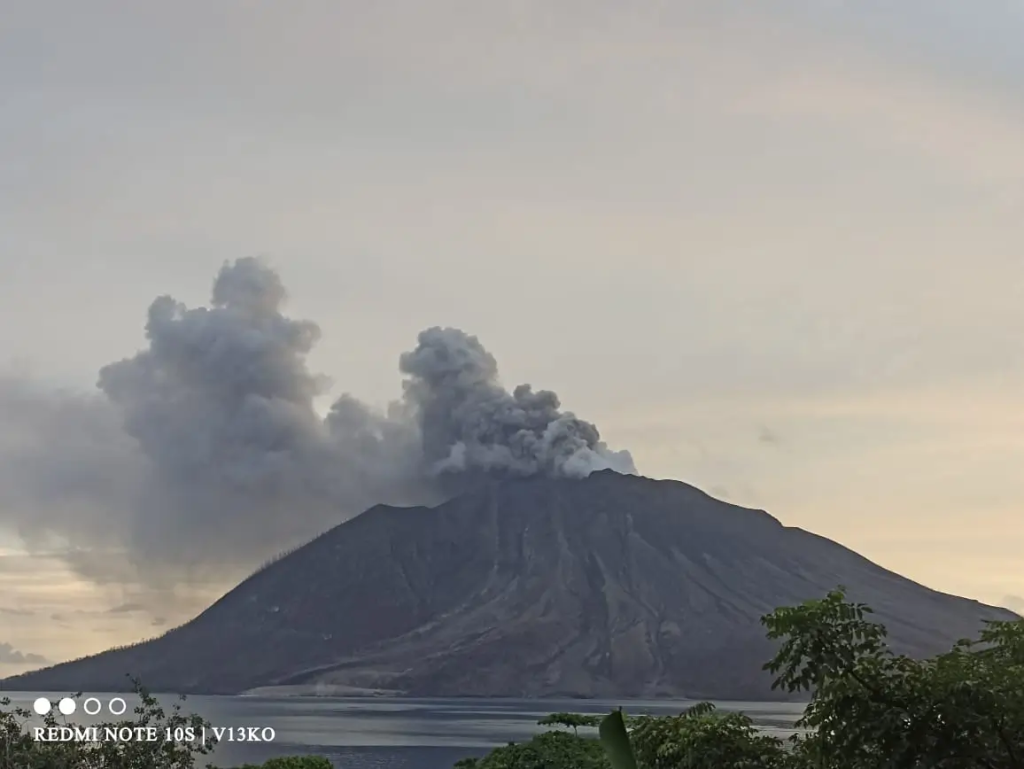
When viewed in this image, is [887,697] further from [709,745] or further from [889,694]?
[709,745]

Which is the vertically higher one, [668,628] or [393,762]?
[668,628]

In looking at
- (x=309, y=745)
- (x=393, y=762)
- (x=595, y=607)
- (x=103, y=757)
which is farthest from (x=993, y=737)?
(x=595, y=607)

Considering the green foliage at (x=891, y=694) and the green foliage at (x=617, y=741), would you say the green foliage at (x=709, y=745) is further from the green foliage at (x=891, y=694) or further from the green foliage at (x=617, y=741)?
the green foliage at (x=617, y=741)

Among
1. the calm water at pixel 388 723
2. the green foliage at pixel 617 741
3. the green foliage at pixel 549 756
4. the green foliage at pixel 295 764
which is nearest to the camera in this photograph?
the green foliage at pixel 617 741

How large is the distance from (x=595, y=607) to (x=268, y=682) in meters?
55.0

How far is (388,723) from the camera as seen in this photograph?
132125 mm

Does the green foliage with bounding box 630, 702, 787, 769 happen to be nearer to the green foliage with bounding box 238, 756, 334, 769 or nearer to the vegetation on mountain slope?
the vegetation on mountain slope

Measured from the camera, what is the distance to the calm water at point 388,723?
Result: 89.0m

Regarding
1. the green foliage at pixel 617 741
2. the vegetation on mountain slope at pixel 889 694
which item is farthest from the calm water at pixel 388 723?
the green foliage at pixel 617 741

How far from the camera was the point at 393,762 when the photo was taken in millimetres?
84875

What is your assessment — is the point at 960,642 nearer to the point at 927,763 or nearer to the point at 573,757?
the point at 927,763

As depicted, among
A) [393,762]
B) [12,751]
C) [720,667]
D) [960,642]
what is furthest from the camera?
[720,667]

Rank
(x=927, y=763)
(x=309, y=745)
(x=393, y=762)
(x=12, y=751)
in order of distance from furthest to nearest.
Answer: (x=309, y=745), (x=393, y=762), (x=12, y=751), (x=927, y=763)

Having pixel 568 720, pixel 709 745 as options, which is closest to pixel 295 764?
pixel 568 720
